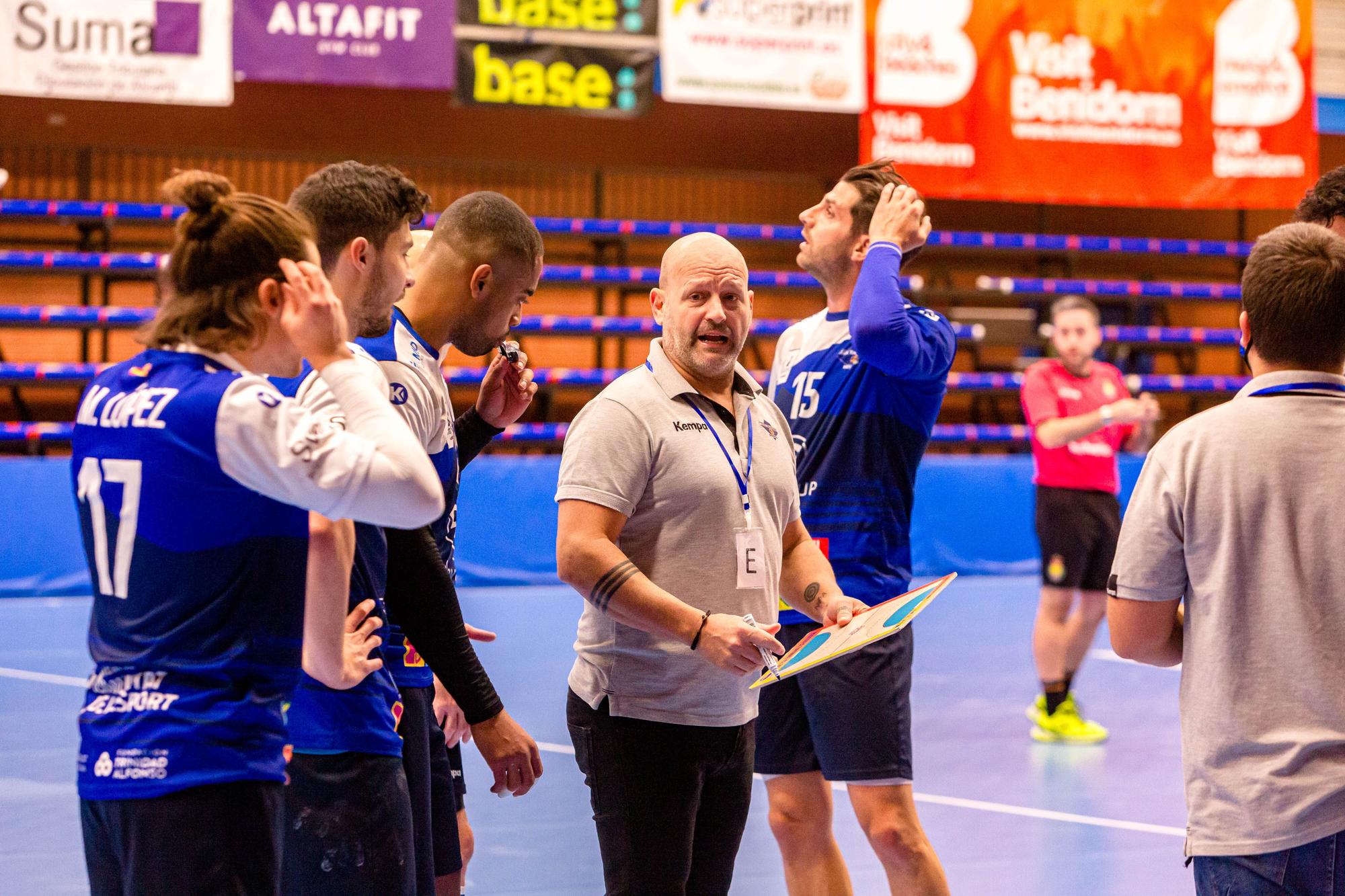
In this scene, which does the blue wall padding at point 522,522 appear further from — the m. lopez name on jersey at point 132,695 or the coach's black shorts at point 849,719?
the m. lopez name on jersey at point 132,695

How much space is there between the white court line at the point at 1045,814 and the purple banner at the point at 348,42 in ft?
22.5

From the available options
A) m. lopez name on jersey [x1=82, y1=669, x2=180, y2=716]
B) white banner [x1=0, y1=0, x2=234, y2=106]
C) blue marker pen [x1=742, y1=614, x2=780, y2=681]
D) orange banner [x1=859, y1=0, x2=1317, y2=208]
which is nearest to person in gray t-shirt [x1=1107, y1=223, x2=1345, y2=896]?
blue marker pen [x1=742, y1=614, x2=780, y2=681]

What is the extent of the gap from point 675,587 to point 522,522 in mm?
7596

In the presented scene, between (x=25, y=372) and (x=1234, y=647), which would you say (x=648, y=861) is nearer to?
(x=1234, y=647)

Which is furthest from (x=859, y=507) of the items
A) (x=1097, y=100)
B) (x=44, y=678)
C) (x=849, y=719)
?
(x=1097, y=100)

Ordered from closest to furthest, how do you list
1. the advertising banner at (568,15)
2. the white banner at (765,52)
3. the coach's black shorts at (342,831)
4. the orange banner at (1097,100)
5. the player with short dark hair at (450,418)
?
the coach's black shorts at (342,831) < the player with short dark hair at (450,418) < the advertising banner at (568,15) < the white banner at (765,52) < the orange banner at (1097,100)

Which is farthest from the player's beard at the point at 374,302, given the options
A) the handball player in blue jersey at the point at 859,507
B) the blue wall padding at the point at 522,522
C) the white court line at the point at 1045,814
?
the blue wall padding at the point at 522,522

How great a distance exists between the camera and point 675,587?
8.83 feet

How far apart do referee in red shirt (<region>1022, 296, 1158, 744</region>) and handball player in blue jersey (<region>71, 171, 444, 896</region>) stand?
4.86 metres

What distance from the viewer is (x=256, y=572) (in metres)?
1.93

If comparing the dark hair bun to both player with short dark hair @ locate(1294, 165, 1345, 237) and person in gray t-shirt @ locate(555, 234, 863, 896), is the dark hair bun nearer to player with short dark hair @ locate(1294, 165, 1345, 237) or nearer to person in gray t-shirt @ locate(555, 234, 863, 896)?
person in gray t-shirt @ locate(555, 234, 863, 896)

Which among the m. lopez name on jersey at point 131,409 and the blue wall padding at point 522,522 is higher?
the m. lopez name on jersey at point 131,409

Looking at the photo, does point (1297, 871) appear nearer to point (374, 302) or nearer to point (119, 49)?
point (374, 302)

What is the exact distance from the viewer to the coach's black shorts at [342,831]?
2266mm
